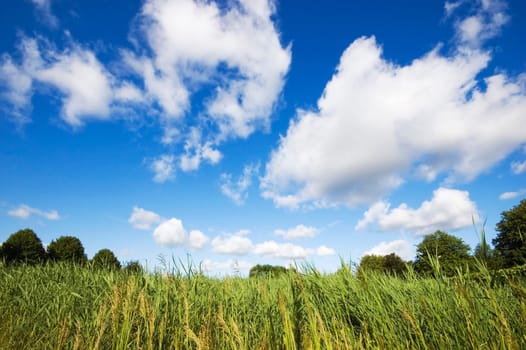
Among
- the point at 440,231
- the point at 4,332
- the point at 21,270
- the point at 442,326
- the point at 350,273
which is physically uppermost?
the point at 440,231

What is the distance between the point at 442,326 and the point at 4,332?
5.91 meters

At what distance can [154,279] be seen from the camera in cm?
590

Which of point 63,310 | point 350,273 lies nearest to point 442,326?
point 350,273

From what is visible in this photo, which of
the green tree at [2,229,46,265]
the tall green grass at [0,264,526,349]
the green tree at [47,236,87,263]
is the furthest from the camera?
the green tree at [47,236,87,263]

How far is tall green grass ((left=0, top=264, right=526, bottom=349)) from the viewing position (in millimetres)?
3229

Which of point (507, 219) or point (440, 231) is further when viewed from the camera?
A: point (440, 231)

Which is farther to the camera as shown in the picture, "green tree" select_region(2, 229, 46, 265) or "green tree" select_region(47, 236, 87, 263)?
"green tree" select_region(47, 236, 87, 263)

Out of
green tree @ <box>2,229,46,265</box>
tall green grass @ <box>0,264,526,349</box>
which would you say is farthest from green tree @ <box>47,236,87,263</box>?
tall green grass @ <box>0,264,526,349</box>

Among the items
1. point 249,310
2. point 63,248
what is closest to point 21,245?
point 63,248

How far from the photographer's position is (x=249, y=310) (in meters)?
5.31

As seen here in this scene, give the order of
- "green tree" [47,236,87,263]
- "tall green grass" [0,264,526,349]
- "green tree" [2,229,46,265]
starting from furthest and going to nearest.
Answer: "green tree" [47,236,87,263] → "green tree" [2,229,46,265] → "tall green grass" [0,264,526,349]

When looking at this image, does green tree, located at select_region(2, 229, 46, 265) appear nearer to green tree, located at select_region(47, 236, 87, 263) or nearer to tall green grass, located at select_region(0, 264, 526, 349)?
green tree, located at select_region(47, 236, 87, 263)

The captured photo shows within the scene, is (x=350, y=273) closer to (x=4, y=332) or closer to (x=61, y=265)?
(x=4, y=332)

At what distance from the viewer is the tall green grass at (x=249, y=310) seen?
3229 mm
